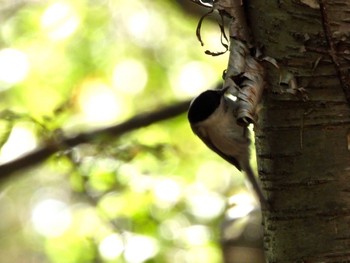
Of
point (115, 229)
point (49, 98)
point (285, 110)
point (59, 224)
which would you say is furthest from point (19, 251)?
point (285, 110)

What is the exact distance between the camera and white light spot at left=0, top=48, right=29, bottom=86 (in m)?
2.46

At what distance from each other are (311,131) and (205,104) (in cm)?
12

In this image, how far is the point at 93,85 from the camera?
2.75 meters

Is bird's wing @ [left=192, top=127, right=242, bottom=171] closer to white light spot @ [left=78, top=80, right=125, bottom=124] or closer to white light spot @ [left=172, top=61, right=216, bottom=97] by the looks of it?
white light spot @ [left=78, top=80, right=125, bottom=124]

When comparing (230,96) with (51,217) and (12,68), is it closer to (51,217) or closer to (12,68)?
(12,68)

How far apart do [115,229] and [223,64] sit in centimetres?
93

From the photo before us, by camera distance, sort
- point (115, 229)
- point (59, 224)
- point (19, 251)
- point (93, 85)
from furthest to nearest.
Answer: point (19, 251) → point (93, 85) → point (59, 224) → point (115, 229)

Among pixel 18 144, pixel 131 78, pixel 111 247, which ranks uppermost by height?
pixel 18 144

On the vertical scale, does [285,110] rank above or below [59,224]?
above

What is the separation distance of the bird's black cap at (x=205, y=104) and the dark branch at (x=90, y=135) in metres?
0.86

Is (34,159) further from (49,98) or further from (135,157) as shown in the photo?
(49,98)

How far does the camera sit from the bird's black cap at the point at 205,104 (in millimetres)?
833

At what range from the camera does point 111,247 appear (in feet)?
6.02

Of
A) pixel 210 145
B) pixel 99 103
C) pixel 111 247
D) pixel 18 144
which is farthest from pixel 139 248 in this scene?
pixel 99 103
